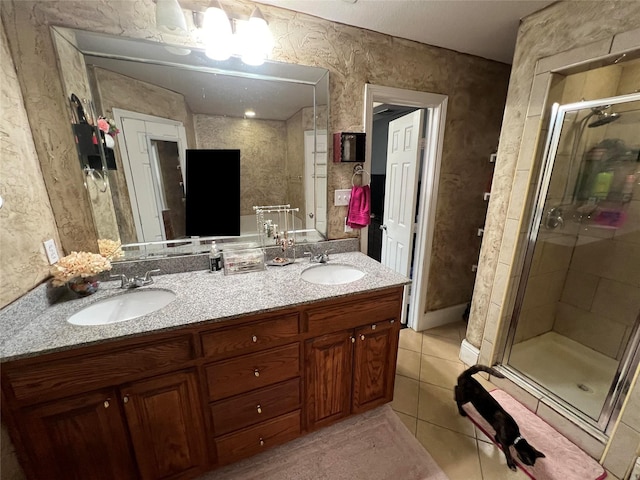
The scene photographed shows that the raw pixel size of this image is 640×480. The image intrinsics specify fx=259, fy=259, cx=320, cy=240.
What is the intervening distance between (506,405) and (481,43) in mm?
2421

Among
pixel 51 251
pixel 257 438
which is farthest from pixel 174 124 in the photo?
pixel 257 438

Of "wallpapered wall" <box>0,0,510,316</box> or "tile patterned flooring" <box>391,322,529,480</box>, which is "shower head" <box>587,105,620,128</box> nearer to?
"wallpapered wall" <box>0,0,510,316</box>

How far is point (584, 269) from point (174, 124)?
309cm

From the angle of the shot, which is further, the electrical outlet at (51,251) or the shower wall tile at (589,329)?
the shower wall tile at (589,329)

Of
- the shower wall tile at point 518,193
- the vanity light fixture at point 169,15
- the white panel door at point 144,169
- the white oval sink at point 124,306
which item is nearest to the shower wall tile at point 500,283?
the shower wall tile at point 518,193

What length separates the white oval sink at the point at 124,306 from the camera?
3.90 feet

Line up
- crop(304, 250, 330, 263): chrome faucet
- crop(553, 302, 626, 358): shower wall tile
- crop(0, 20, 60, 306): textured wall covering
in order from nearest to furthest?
crop(0, 20, 60, 306): textured wall covering < crop(304, 250, 330, 263): chrome faucet < crop(553, 302, 626, 358): shower wall tile

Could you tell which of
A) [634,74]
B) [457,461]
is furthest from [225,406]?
A: [634,74]

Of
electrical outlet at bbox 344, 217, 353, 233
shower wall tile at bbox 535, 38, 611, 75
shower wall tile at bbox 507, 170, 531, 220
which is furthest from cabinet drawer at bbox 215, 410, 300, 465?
shower wall tile at bbox 535, 38, 611, 75

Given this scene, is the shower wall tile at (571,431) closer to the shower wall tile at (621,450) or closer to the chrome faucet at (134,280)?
the shower wall tile at (621,450)

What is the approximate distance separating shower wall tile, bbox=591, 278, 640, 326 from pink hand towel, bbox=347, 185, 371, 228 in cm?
193

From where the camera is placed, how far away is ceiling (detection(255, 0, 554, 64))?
134 cm

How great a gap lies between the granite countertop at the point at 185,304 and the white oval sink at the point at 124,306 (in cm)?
3

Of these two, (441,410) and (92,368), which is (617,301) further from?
(92,368)
